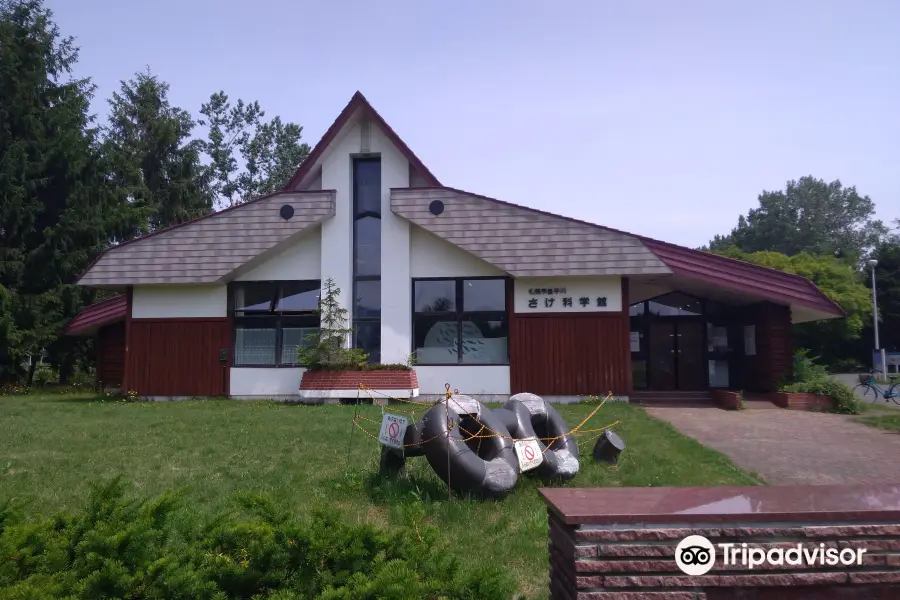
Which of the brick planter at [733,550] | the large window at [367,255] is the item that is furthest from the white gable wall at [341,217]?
the brick planter at [733,550]

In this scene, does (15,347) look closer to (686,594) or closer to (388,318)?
(388,318)

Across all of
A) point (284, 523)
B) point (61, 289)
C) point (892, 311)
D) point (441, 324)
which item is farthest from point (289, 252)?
point (892, 311)

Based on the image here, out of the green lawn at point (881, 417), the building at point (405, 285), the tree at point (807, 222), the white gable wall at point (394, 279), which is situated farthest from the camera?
the tree at point (807, 222)

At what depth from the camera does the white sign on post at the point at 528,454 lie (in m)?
7.23

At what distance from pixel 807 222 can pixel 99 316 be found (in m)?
77.0

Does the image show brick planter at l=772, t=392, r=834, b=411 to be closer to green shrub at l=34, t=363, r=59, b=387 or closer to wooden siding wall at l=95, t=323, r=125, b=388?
wooden siding wall at l=95, t=323, r=125, b=388

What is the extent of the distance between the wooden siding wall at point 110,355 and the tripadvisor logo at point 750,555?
2131 centimetres

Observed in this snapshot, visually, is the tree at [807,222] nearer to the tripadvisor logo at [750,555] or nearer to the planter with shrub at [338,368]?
the planter with shrub at [338,368]

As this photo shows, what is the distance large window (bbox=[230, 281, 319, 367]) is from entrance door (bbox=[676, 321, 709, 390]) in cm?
991

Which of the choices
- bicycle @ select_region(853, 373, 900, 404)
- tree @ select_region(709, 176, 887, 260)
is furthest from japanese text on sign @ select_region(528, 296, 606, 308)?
tree @ select_region(709, 176, 887, 260)

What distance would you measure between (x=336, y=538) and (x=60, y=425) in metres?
10.7

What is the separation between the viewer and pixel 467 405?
7.29m

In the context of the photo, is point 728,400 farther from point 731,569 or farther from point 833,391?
point 731,569

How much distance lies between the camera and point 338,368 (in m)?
17.0
